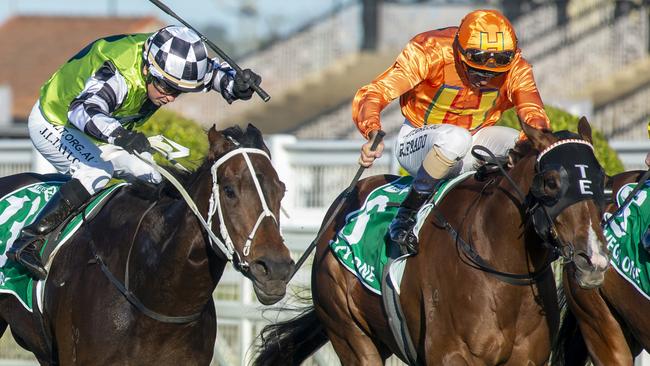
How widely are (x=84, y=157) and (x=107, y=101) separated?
495 millimetres

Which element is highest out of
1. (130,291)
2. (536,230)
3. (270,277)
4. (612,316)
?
(536,230)

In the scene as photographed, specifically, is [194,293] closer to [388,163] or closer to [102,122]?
[102,122]

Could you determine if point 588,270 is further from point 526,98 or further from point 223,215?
point 223,215

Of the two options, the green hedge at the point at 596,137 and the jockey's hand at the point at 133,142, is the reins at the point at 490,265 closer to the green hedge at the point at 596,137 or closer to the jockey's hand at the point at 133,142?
the jockey's hand at the point at 133,142

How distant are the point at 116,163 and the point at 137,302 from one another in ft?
2.26

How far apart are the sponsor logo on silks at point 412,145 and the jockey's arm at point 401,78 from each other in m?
0.20

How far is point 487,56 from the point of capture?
5480 millimetres

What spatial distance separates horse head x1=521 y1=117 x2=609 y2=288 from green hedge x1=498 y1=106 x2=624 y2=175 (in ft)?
9.04

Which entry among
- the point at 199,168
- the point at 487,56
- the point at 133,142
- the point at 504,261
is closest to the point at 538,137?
the point at 504,261

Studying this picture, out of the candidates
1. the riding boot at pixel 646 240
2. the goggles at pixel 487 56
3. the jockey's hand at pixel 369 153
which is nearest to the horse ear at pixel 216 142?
the jockey's hand at pixel 369 153

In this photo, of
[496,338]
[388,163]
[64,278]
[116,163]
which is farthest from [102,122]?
[388,163]

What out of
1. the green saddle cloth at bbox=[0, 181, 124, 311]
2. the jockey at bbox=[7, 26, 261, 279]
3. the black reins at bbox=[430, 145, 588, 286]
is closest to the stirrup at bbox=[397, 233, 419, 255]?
the black reins at bbox=[430, 145, 588, 286]

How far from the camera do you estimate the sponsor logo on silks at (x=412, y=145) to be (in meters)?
5.60

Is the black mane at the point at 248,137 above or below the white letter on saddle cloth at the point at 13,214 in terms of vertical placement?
above
